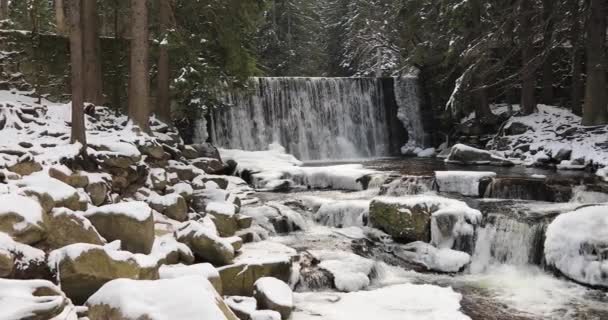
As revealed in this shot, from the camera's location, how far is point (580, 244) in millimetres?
8062

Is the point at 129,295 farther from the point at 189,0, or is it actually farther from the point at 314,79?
the point at 314,79

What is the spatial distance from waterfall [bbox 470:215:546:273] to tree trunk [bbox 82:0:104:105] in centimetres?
874

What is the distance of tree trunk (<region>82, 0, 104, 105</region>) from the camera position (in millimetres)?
11828

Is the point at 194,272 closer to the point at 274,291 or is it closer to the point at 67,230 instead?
the point at 274,291

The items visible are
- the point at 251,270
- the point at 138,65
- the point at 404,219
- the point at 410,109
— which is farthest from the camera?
the point at 410,109

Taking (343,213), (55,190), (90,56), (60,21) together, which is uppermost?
(60,21)

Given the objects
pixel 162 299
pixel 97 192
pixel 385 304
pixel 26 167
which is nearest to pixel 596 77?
pixel 385 304

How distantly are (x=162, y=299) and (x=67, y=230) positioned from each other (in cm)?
255

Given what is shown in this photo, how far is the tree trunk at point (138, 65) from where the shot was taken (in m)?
10.8

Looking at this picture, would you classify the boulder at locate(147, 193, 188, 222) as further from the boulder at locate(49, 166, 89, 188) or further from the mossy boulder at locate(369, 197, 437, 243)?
the mossy boulder at locate(369, 197, 437, 243)

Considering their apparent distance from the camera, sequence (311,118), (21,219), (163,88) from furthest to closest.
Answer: (311,118) → (163,88) → (21,219)

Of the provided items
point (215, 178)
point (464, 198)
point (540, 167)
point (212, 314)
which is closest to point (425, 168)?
point (540, 167)

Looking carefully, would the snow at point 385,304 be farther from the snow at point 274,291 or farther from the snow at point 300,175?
the snow at point 300,175

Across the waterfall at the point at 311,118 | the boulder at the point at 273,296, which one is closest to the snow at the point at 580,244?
the boulder at the point at 273,296
